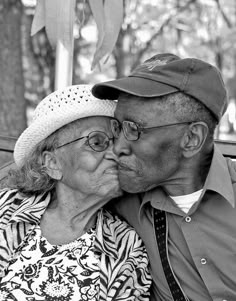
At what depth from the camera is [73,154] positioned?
113 inches

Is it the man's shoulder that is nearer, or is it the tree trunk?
the man's shoulder

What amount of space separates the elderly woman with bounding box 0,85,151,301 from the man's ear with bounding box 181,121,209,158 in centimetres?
40

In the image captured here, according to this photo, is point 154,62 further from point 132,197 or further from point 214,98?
point 132,197

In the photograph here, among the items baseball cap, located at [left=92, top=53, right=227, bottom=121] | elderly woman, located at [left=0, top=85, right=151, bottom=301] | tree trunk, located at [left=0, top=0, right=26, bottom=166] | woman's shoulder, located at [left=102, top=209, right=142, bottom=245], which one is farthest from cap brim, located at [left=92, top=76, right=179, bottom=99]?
tree trunk, located at [left=0, top=0, right=26, bottom=166]

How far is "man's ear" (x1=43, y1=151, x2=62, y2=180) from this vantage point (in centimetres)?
295

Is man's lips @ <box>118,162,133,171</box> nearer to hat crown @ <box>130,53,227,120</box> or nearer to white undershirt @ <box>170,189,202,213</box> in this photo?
white undershirt @ <box>170,189,202,213</box>

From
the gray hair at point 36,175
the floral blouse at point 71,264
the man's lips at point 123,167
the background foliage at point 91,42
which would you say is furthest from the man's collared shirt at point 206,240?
the background foliage at point 91,42

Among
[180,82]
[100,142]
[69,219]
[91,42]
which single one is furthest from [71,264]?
[91,42]

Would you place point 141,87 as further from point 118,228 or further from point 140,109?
point 118,228

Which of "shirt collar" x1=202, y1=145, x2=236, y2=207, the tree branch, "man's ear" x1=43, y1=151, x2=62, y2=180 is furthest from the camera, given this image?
the tree branch

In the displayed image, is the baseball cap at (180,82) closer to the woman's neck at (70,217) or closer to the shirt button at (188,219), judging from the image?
the shirt button at (188,219)

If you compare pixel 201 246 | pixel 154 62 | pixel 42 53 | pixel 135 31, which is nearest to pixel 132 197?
pixel 201 246

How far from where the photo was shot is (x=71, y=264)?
108 inches

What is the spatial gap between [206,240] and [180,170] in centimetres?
32
